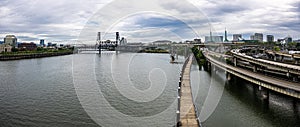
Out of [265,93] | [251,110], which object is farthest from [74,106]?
[265,93]

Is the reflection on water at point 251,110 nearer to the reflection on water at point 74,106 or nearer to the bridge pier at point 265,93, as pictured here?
the bridge pier at point 265,93

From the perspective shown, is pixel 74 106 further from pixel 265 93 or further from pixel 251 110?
pixel 265 93

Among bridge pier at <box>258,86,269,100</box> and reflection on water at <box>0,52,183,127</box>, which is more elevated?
bridge pier at <box>258,86,269,100</box>

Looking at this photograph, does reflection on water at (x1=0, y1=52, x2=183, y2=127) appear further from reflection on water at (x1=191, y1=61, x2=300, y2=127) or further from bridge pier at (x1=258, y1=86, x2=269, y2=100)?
bridge pier at (x1=258, y1=86, x2=269, y2=100)

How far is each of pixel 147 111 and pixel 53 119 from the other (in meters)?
4.48

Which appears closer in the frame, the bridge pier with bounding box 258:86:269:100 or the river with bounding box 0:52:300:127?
the river with bounding box 0:52:300:127

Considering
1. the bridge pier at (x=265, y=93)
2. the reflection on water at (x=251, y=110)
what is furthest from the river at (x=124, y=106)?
the bridge pier at (x=265, y=93)

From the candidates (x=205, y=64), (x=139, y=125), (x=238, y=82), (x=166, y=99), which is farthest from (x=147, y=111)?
(x=205, y=64)

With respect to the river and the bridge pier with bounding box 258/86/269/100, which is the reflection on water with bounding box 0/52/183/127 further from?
the bridge pier with bounding box 258/86/269/100

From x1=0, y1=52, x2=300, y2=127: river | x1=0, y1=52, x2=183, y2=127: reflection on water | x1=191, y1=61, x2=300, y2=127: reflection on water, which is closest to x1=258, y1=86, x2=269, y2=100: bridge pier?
x1=191, y1=61, x2=300, y2=127: reflection on water

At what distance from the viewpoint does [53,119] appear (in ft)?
36.5

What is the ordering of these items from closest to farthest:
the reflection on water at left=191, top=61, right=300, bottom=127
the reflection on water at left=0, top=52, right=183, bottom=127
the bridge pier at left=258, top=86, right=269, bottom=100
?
the reflection on water at left=0, top=52, right=183, bottom=127, the reflection on water at left=191, top=61, right=300, bottom=127, the bridge pier at left=258, top=86, right=269, bottom=100

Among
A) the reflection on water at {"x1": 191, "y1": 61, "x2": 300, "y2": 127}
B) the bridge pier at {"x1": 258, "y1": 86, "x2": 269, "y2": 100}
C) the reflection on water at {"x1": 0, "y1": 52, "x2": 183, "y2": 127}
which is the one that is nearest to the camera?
the reflection on water at {"x1": 0, "y1": 52, "x2": 183, "y2": 127}

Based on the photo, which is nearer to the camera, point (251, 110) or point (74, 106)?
point (251, 110)
